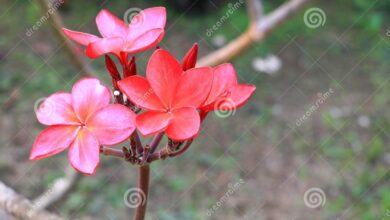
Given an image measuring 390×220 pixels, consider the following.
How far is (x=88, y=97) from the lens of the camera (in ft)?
2.54

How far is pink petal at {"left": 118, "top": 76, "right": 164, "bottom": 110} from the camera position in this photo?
72 centimetres

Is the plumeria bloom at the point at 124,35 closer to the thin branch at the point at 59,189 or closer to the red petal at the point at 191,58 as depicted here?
the red petal at the point at 191,58

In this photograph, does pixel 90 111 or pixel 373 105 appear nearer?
pixel 90 111

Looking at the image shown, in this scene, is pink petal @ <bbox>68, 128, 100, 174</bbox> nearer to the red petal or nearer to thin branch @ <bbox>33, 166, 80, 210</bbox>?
the red petal

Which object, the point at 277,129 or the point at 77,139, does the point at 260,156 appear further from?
the point at 77,139

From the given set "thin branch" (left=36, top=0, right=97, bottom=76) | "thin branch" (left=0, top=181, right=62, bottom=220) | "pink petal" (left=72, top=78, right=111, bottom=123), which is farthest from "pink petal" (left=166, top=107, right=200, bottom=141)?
"thin branch" (left=36, top=0, right=97, bottom=76)

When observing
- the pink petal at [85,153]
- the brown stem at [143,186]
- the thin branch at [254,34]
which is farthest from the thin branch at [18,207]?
the thin branch at [254,34]

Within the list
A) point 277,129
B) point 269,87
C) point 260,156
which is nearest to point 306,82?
point 269,87

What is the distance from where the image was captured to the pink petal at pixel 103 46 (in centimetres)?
76

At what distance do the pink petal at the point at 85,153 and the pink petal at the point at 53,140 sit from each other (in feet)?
0.04

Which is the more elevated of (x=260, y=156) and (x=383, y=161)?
(x=383, y=161)

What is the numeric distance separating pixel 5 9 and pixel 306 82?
188 centimetres

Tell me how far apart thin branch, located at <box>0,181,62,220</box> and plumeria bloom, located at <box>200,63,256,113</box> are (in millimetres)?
699

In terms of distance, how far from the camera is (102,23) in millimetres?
875
